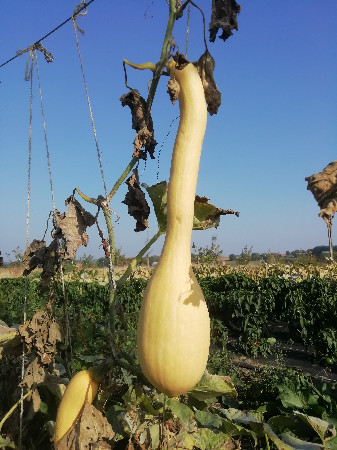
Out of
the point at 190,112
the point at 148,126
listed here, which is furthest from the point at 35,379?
the point at 190,112

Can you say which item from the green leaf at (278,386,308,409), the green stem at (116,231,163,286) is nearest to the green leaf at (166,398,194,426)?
the green stem at (116,231,163,286)

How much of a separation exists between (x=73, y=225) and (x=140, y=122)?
19.0 inches

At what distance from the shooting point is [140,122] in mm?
1790

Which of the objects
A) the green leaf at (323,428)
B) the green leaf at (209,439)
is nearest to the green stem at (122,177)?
the green leaf at (209,439)

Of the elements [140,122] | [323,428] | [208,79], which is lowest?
[323,428]

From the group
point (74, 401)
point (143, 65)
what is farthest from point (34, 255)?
point (143, 65)

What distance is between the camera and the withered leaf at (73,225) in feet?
5.93

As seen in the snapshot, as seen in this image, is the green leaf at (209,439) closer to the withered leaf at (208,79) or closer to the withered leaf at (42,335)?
the withered leaf at (42,335)

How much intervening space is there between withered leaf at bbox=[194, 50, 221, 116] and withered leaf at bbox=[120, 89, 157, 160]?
0.83 ft

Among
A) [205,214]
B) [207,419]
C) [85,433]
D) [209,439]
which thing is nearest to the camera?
[85,433]

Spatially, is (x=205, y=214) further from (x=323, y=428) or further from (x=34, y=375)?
(x=323, y=428)

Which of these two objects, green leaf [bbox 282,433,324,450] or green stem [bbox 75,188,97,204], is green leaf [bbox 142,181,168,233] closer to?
green stem [bbox 75,188,97,204]

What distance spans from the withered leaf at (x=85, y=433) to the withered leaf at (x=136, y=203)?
0.72 m

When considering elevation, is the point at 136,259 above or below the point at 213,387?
above
